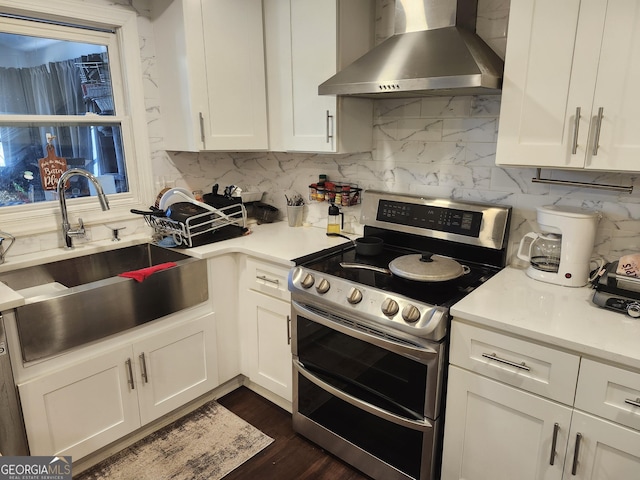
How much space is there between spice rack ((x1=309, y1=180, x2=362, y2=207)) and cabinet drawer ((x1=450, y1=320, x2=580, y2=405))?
1.11 metres

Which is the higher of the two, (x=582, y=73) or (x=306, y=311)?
(x=582, y=73)

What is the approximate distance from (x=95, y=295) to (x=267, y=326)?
856mm

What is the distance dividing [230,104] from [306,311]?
1260mm

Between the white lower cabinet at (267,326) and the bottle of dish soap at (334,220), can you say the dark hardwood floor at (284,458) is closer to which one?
the white lower cabinet at (267,326)

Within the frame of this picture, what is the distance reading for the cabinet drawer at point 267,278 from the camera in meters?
2.16

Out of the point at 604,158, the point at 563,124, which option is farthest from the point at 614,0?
the point at 604,158

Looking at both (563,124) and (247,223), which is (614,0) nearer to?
(563,124)

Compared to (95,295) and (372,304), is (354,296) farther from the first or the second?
(95,295)

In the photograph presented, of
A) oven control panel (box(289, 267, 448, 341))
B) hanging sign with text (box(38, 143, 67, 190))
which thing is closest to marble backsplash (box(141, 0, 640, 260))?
hanging sign with text (box(38, 143, 67, 190))

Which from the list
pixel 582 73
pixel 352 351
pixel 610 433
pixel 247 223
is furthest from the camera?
pixel 247 223

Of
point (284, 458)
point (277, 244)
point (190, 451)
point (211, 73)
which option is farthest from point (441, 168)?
point (190, 451)

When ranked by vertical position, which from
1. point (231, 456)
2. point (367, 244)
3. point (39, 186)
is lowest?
point (231, 456)

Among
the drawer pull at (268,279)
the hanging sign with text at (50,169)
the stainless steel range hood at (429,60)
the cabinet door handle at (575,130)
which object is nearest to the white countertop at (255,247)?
the drawer pull at (268,279)

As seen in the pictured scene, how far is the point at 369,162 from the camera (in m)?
2.45
